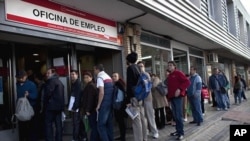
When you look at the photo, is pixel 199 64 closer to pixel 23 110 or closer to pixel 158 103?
pixel 158 103

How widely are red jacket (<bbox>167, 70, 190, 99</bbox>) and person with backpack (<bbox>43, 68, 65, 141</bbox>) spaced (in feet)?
7.97

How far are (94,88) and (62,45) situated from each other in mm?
2313

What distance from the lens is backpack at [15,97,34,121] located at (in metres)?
6.73

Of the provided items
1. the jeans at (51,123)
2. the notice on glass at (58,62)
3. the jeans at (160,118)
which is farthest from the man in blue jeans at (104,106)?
the jeans at (160,118)

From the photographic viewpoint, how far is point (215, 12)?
19.6 meters

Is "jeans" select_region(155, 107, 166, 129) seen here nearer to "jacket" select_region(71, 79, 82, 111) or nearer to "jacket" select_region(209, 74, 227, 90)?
"jacket" select_region(71, 79, 82, 111)

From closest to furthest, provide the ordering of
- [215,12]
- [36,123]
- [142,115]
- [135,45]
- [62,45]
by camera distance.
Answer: [142,115]
[36,123]
[62,45]
[135,45]
[215,12]

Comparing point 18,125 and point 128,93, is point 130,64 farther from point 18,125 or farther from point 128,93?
point 18,125

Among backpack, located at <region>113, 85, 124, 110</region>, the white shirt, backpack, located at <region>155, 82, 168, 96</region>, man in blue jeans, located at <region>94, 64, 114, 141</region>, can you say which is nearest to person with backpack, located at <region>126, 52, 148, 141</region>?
backpack, located at <region>113, 85, 124, 110</region>

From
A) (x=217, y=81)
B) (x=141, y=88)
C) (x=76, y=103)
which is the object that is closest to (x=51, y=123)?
(x=76, y=103)

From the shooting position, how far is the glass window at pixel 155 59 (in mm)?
11086

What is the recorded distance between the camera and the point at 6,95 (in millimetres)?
7539

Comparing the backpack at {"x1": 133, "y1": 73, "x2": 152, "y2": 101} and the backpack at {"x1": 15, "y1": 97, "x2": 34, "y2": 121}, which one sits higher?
the backpack at {"x1": 133, "y1": 73, "x2": 152, "y2": 101}

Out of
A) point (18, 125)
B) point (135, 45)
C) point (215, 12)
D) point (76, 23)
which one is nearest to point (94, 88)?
point (76, 23)
